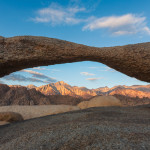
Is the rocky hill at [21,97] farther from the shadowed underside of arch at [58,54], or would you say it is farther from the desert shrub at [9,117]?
the shadowed underside of arch at [58,54]

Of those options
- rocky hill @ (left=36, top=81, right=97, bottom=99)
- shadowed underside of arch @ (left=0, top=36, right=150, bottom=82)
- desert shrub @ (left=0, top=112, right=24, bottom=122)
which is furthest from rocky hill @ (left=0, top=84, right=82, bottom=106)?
rocky hill @ (left=36, top=81, right=97, bottom=99)

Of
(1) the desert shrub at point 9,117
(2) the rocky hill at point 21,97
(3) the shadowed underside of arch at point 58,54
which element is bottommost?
(1) the desert shrub at point 9,117

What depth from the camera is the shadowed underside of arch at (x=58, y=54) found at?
4.39 m

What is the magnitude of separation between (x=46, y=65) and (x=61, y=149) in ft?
11.6

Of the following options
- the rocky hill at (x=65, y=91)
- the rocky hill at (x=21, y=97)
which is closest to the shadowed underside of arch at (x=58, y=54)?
the rocky hill at (x=21, y=97)

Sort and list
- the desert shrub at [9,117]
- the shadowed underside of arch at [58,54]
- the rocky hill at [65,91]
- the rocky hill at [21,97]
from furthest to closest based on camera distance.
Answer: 1. the rocky hill at [65,91]
2. the rocky hill at [21,97]
3. the desert shrub at [9,117]
4. the shadowed underside of arch at [58,54]

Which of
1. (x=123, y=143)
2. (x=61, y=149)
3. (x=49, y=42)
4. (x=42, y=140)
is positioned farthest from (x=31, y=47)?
(x=123, y=143)

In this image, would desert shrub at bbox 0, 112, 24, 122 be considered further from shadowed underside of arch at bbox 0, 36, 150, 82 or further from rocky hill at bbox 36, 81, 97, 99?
rocky hill at bbox 36, 81, 97, 99

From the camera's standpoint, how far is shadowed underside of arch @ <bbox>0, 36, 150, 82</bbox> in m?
4.39

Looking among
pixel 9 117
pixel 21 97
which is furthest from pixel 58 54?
pixel 21 97

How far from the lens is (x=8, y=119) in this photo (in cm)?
749

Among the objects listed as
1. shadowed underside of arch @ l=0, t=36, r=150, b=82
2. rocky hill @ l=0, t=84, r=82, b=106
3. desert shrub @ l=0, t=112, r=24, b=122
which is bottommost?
desert shrub @ l=0, t=112, r=24, b=122

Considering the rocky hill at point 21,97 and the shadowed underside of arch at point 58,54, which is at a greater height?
the shadowed underside of arch at point 58,54

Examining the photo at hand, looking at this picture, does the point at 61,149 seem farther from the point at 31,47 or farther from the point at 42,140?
the point at 31,47
